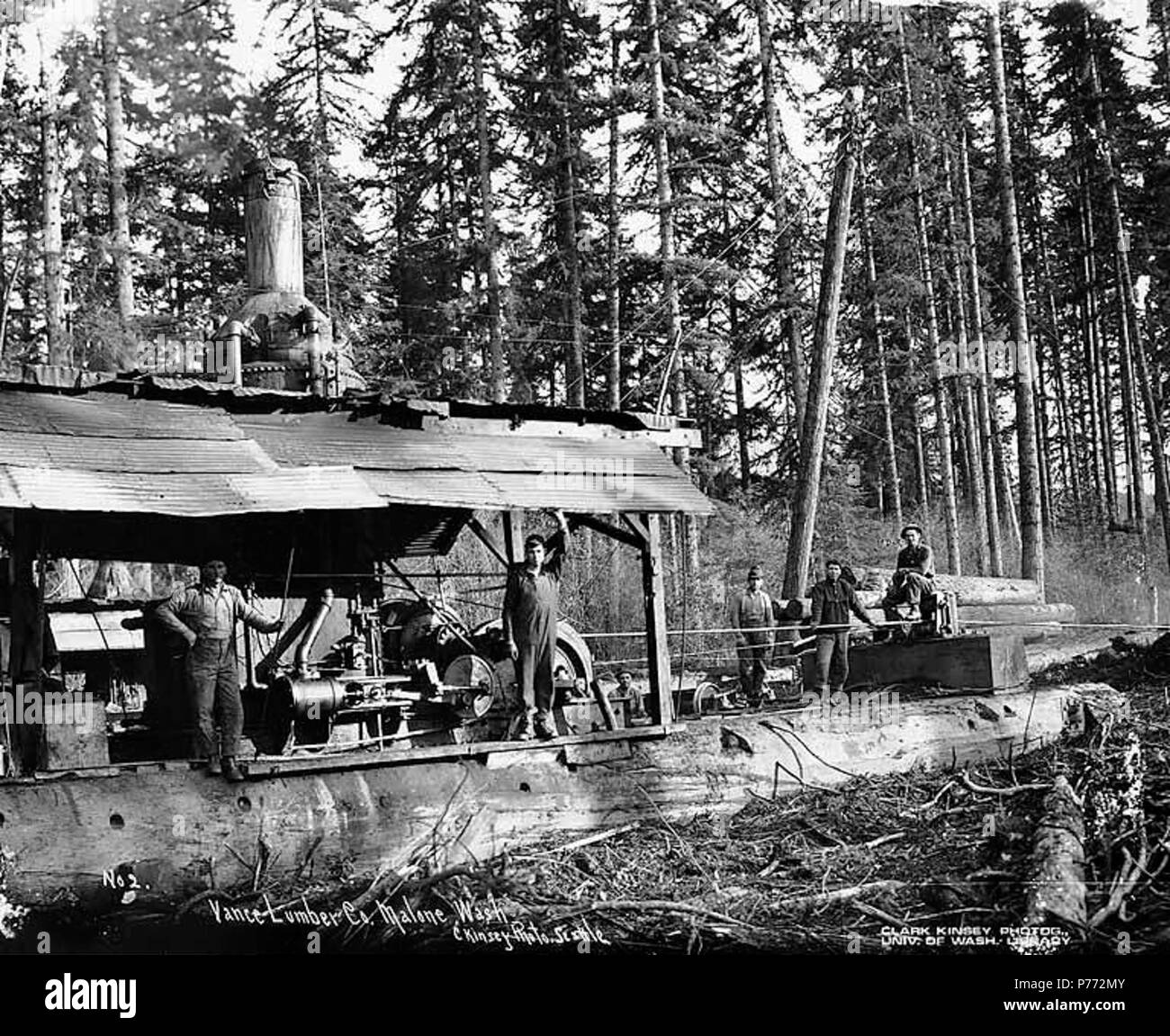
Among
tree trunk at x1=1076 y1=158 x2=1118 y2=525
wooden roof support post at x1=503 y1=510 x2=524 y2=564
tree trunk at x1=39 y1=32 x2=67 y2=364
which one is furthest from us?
tree trunk at x1=1076 y1=158 x2=1118 y2=525

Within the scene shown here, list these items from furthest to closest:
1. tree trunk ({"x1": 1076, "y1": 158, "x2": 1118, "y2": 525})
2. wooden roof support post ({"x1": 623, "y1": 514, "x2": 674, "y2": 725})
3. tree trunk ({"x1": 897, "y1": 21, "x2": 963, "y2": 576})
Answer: tree trunk ({"x1": 1076, "y1": 158, "x2": 1118, "y2": 525})
tree trunk ({"x1": 897, "y1": 21, "x2": 963, "y2": 576})
wooden roof support post ({"x1": 623, "y1": 514, "x2": 674, "y2": 725})

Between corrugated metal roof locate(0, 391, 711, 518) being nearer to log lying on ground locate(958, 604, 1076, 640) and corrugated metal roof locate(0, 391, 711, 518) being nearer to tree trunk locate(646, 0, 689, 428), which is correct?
log lying on ground locate(958, 604, 1076, 640)

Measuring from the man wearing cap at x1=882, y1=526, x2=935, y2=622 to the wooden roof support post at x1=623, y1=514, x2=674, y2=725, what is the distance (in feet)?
15.7

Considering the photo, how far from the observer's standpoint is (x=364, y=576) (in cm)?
1299

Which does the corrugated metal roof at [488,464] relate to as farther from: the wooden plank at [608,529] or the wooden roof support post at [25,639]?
the wooden roof support post at [25,639]

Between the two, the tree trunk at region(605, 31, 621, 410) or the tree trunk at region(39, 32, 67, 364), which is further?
the tree trunk at region(605, 31, 621, 410)

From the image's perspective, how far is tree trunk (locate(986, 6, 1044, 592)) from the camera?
940 inches

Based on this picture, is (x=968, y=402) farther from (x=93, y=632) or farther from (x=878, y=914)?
(x=878, y=914)

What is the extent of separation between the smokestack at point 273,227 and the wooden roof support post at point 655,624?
523 centimetres

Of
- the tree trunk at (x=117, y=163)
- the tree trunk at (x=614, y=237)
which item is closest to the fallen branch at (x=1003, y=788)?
the tree trunk at (x=117, y=163)

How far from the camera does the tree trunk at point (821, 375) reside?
17.0 metres

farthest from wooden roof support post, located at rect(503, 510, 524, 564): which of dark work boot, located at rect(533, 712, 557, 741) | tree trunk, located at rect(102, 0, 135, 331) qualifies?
tree trunk, located at rect(102, 0, 135, 331)
